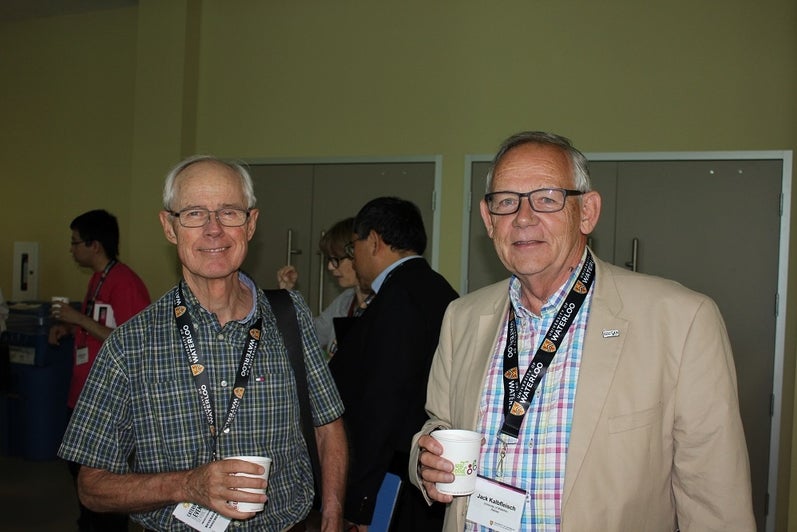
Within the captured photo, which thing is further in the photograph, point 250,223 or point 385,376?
point 385,376

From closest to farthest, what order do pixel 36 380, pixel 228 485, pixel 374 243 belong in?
pixel 228 485, pixel 374 243, pixel 36 380

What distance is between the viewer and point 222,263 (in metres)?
1.73

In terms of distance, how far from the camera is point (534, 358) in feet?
5.29

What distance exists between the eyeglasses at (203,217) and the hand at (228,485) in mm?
609

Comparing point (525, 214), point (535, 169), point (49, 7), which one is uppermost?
point (49, 7)

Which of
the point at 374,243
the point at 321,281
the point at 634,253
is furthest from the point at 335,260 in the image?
the point at 634,253

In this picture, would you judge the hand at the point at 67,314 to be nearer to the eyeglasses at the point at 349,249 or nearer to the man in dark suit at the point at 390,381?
the eyeglasses at the point at 349,249

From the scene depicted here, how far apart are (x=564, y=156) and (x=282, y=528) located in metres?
1.16

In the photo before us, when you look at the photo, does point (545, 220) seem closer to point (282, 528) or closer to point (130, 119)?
point (282, 528)

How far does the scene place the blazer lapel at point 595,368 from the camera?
1.47 meters

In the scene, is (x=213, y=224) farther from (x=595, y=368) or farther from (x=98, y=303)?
(x=98, y=303)

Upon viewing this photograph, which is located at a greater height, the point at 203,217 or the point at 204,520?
the point at 203,217

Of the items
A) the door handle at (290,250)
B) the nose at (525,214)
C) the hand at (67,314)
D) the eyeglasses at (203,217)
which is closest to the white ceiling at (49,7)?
the door handle at (290,250)

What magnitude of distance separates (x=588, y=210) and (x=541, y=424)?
0.55 meters
